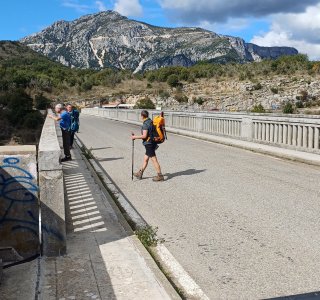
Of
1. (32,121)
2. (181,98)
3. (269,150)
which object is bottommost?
(32,121)

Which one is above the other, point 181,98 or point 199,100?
point 181,98

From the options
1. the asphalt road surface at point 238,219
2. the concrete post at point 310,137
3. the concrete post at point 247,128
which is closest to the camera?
the asphalt road surface at point 238,219

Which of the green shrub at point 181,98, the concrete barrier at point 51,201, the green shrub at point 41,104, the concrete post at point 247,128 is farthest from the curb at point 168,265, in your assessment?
the green shrub at point 181,98

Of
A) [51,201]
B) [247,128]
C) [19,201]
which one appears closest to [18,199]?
[19,201]

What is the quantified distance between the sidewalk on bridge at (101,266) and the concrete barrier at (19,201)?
412mm

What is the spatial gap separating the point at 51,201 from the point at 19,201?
385mm

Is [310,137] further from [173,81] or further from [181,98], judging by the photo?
[173,81]

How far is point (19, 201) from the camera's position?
5422mm

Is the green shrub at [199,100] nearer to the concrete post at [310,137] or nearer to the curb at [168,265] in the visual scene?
the concrete post at [310,137]

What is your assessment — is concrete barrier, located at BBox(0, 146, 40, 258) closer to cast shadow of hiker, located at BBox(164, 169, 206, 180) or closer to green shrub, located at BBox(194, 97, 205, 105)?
cast shadow of hiker, located at BBox(164, 169, 206, 180)

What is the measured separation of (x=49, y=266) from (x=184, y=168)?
796cm

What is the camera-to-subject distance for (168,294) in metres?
4.29

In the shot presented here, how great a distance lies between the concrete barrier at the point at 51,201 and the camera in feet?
17.4

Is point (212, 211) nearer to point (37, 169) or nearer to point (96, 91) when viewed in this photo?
point (37, 169)
